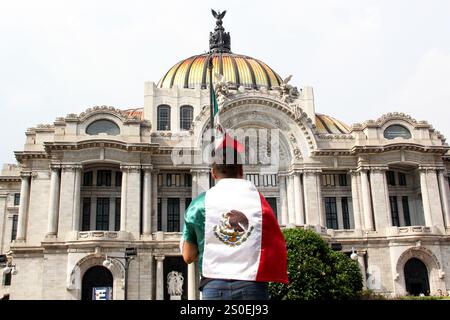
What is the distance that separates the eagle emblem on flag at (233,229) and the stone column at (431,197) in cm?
4494

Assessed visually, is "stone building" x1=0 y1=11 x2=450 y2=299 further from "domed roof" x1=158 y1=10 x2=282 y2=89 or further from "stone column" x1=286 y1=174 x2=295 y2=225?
"domed roof" x1=158 y1=10 x2=282 y2=89

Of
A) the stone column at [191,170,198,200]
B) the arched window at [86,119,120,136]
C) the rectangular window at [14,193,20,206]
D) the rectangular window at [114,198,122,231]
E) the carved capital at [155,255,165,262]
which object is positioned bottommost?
the carved capital at [155,255,165,262]

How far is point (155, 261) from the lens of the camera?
4209 cm

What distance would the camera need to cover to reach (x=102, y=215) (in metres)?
45.0

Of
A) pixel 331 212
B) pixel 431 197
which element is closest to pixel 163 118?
pixel 331 212

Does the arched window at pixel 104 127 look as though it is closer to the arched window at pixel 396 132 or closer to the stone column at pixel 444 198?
the arched window at pixel 396 132

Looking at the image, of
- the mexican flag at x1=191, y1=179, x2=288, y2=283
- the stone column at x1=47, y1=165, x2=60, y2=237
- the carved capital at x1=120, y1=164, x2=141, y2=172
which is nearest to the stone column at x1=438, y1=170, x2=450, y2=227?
the carved capital at x1=120, y1=164, x2=141, y2=172

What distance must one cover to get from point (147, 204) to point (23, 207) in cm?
A: 1226

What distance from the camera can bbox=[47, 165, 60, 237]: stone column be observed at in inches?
1639

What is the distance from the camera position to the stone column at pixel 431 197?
46.1 m

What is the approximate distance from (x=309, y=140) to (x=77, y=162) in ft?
71.5

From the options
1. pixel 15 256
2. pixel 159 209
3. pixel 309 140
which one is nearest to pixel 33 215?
pixel 15 256

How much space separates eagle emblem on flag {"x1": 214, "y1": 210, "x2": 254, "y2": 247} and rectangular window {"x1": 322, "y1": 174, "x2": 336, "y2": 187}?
146 ft
